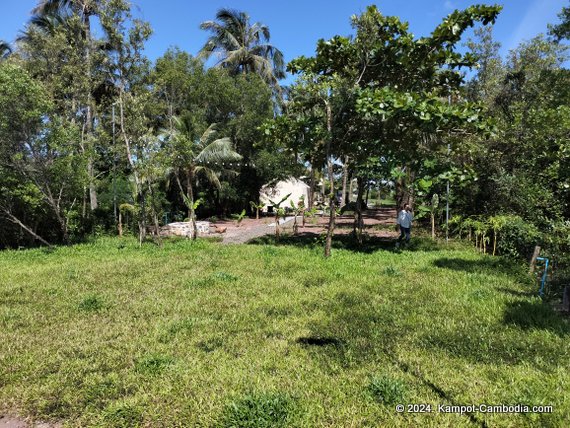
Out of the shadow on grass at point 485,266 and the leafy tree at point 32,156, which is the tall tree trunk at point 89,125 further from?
the shadow on grass at point 485,266

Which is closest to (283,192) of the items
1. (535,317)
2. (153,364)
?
(535,317)

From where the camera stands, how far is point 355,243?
1445 centimetres

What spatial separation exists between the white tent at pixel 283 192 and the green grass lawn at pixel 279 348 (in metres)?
20.0

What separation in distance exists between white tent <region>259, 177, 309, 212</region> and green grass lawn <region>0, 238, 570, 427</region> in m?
20.0

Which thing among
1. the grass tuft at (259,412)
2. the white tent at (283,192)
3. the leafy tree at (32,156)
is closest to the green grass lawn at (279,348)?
the grass tuft at (259,412)

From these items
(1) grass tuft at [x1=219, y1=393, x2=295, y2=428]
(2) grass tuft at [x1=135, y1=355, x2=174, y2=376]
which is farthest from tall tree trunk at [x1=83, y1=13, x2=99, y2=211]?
(1) grass tuft at [x1=219, y1=393, x2=295, y2=428]

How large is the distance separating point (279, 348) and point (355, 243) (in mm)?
9932

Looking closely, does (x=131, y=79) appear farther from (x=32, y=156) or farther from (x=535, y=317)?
(x=535, y=317)

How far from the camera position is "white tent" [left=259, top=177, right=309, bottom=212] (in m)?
31.5

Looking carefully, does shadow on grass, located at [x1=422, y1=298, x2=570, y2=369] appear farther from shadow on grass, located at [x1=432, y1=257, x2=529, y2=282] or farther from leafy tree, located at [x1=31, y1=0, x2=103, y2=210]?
leafy tree, located at [x1=31, y1=0, x2=103, y2=210]

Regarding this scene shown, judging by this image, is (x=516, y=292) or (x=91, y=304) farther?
(x=516, y=292)

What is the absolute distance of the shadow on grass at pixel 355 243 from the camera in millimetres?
13169

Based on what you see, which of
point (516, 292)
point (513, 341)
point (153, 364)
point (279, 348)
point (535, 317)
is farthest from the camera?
point (516, 292)

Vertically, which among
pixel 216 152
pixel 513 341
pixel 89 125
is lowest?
pixel 513 341
